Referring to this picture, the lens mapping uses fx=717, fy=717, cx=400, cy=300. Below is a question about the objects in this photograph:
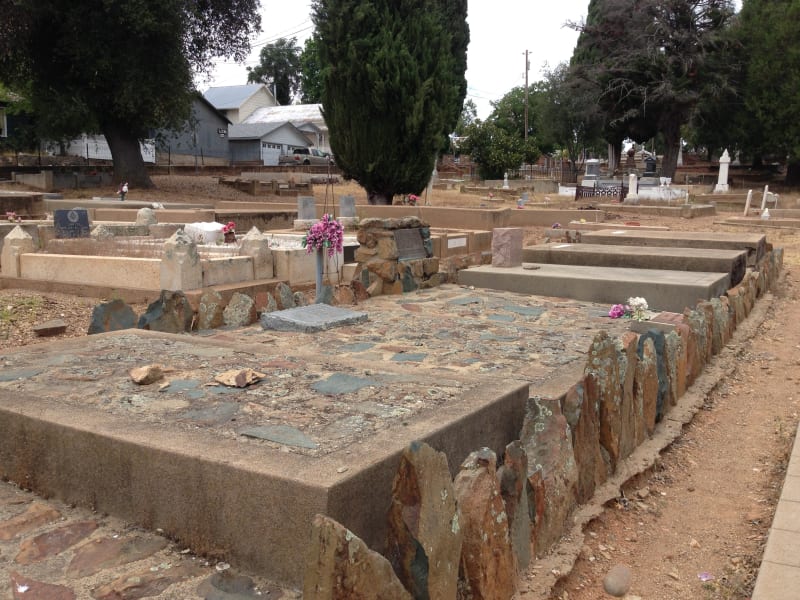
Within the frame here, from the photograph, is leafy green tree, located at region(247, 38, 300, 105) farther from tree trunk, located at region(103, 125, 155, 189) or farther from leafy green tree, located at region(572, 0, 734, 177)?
tree trunk, located at region(103, 125, 155, 189)

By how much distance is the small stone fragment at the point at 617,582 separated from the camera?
3.14 meters

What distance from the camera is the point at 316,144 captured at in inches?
2266

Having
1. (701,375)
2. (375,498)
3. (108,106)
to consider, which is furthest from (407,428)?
(108,106)

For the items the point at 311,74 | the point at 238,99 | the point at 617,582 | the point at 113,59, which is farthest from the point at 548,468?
the point at 311,74

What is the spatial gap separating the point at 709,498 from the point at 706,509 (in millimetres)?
166

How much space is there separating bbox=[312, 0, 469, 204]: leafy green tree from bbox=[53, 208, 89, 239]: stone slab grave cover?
10.7 metres

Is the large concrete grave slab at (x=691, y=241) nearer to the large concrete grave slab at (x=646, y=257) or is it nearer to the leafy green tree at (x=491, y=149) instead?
the large concrete grave slab at (x=646, y=257)

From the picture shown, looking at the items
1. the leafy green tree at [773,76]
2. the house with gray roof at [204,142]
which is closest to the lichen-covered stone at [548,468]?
the leafy green tree at [773,76]

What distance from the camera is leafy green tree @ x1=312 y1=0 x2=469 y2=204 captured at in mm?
20766

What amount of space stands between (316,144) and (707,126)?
30.1 meters

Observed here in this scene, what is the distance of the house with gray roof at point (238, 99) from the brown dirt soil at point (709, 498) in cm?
5101

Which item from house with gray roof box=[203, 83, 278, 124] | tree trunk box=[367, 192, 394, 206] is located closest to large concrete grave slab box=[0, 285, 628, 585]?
tree trunk box=[367, 192, 394, 206]

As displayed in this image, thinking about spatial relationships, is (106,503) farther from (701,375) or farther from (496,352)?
(701,375)

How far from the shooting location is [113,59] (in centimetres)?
Answer: 2267
